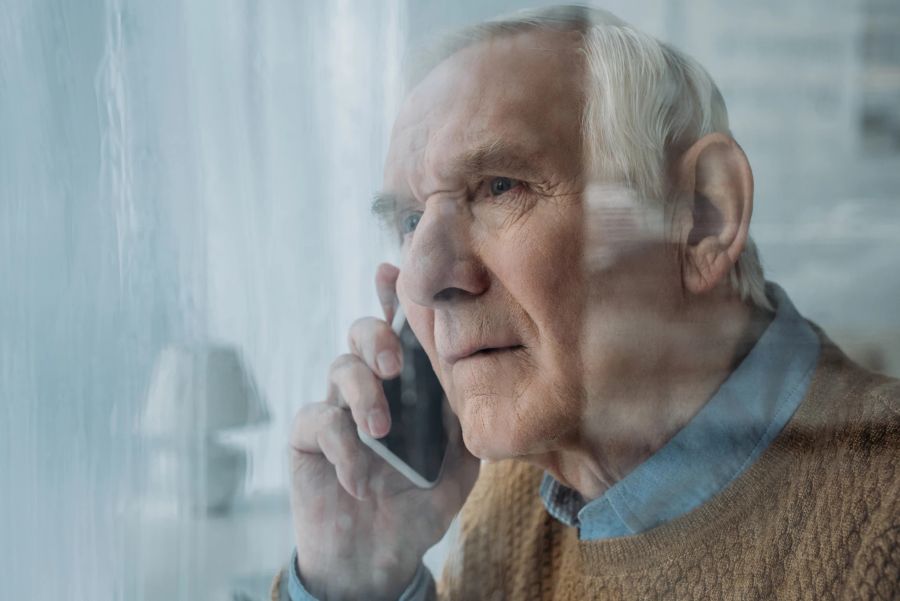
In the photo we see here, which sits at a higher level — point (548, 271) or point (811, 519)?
point (548, 271)

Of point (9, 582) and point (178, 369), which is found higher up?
point (178, 369)

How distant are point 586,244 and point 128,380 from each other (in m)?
0.44

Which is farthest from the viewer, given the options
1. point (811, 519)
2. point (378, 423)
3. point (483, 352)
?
point (378, 423)

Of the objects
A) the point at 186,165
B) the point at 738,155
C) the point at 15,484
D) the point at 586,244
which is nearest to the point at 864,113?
the point at 738,155

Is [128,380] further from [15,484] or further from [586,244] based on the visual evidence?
[586,244]

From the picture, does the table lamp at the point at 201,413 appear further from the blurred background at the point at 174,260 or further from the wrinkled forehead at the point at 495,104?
the wrinkled forehead at the point at 495,104

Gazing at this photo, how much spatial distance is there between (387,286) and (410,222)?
0.07 m

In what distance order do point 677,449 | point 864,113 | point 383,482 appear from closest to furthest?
1. point 864,113
2. point 677,449
3. point 383,482

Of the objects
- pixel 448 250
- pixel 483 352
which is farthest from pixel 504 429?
pixel 448 250

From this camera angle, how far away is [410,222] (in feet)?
2.51

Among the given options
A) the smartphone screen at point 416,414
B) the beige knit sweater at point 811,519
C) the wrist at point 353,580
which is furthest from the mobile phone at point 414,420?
the beige knit sweater at point 811,519

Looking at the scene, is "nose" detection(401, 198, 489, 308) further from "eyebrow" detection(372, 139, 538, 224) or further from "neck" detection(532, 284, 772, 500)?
"neck" detection(532, 284, 772, 500)

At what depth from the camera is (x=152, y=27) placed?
0.76 metres

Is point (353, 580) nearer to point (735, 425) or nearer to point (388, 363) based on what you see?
point (388, 363)
